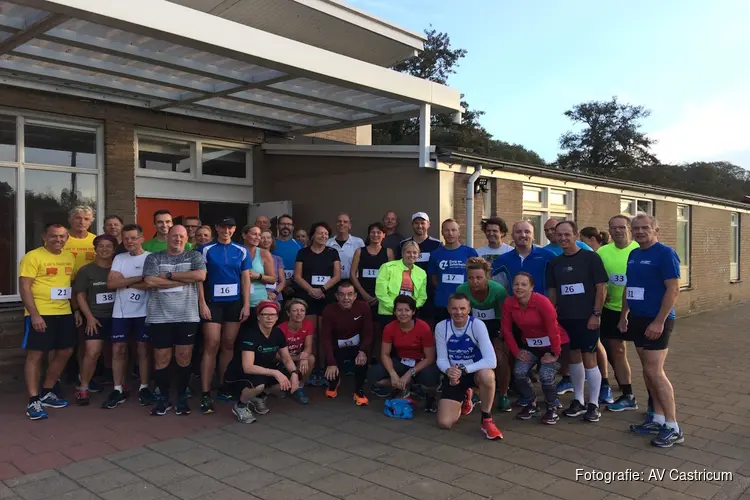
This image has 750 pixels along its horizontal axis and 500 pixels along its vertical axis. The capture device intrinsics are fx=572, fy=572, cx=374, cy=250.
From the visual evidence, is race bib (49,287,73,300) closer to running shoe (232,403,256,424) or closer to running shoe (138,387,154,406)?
running shoe (138,387,154,406)

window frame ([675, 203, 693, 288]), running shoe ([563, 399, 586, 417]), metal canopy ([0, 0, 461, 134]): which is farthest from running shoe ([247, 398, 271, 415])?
window frame ([675, 203, 693, 288])

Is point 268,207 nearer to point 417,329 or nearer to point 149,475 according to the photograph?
point 417,329

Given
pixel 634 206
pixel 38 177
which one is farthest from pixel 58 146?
pixel 634 206

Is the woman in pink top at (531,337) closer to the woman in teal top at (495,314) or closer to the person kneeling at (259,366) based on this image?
the woman in teal top at (495,314)

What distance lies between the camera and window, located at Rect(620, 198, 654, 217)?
12.1m

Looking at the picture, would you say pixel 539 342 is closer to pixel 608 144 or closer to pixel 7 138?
pixel 7 138

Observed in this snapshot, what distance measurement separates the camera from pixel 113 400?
213 inches

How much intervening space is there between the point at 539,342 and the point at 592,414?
0.85 meters

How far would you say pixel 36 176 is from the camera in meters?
7.14

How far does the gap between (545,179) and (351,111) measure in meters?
3.81

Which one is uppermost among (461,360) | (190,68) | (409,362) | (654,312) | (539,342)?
(190,68)

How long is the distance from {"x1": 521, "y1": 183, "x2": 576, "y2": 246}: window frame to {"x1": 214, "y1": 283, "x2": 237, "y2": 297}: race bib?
220 inches

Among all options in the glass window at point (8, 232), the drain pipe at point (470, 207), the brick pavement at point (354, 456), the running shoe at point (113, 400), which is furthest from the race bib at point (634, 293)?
the glass window at point (8, 232)

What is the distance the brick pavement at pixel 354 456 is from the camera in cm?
369
